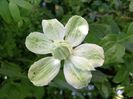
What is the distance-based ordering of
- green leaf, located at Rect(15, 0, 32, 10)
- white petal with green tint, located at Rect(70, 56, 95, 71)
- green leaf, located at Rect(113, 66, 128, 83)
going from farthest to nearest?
green leaf, located at Rect(113, 66, 128, 83), green leaf, located at Rect(15, 0, 32, 10), white petal with green tint, located at Rect(70, 56, 95, 71)

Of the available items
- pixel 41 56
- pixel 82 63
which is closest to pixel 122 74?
pixel 41 56

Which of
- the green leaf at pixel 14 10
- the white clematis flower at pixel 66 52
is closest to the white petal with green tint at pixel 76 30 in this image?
the white clematis flower at pixel 66 52

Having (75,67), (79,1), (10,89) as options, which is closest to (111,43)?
(75,67)

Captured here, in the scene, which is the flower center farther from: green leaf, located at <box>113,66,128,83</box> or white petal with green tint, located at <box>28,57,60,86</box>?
green leaf, located at <box>113,66,128,83</box>

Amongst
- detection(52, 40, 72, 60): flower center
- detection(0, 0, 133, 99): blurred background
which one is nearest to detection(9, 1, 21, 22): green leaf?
detection(0, 0, 133, 99): blurred background

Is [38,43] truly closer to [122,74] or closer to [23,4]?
[23,4]

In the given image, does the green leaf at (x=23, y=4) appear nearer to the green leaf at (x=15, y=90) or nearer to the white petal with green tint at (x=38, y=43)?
the white petal with green tint at (x=38, y=43)
